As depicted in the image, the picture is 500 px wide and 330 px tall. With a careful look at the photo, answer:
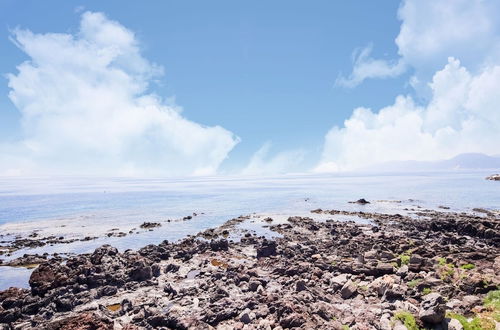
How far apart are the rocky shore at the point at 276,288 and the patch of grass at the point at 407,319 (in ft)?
0.21

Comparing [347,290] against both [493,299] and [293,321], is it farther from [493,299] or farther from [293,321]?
[493,299]

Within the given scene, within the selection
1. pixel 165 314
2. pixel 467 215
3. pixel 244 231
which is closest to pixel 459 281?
pixel 165 314

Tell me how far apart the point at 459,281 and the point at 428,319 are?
9190 mm

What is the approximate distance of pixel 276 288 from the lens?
1094 inches

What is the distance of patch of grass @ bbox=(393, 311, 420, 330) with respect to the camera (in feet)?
60.1

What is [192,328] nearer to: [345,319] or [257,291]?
[257,291]

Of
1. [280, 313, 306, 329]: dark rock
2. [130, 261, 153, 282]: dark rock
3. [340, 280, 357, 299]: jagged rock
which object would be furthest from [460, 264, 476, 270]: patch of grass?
[130, 261, 153, 282]: dark rock

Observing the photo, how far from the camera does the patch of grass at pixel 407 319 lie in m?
18.3

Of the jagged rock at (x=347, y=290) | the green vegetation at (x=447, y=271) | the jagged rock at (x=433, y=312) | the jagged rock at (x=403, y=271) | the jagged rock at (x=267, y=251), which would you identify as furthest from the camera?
the jagged rock at (x=267, y=251)

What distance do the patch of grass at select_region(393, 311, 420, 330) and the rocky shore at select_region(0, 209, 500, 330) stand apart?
0.06 m

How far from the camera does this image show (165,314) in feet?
74.3

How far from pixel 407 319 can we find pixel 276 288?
11705 mm

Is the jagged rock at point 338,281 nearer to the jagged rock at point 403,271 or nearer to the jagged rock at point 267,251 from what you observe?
the jagged rock at point 403,271

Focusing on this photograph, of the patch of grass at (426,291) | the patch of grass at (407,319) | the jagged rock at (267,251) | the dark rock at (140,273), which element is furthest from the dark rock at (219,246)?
the patch of grass at (407,319)
